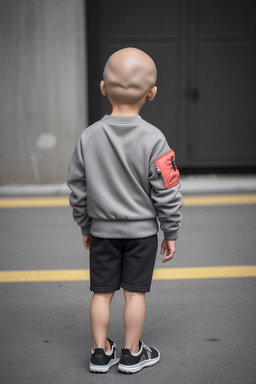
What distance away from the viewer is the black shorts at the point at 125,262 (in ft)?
9.48

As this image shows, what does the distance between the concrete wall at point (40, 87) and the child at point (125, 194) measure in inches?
226

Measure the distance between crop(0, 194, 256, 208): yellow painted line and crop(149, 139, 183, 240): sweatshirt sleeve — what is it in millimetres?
4424

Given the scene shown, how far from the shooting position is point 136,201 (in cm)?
285

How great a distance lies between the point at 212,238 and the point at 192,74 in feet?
13.6

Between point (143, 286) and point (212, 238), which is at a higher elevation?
point (143, 286)

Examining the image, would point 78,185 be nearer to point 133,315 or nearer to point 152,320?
point 133,315

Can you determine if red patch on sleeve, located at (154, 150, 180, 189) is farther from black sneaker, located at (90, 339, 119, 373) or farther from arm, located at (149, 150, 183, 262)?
black sneaker, located at (90, 339, 119, 373)

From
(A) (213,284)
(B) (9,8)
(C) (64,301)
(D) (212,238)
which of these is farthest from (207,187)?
(C) (64,301)

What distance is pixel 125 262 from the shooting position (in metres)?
2.93

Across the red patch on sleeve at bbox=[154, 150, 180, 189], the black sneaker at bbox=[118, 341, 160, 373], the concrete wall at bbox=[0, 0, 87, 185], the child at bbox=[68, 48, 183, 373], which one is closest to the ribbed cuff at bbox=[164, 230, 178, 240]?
the child at bbox=[68, 48, 183, 373]

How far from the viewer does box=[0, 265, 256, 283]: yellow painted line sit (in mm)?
4469

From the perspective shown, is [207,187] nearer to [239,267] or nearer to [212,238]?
[212,238]

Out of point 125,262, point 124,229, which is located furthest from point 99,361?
point 124,229

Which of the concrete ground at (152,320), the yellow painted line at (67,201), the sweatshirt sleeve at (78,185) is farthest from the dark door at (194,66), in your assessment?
the sweatshirt sleeve at (78,185)
